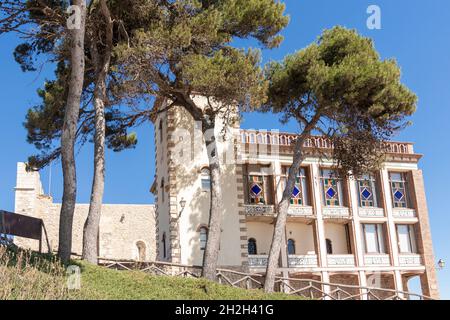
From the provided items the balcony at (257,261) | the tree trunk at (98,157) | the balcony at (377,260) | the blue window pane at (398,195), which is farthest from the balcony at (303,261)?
the tree trunk at (98,157)

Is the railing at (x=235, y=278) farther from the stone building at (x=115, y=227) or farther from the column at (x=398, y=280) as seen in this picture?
the stone building at (x=115, y=227)

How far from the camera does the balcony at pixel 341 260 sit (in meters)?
28.9

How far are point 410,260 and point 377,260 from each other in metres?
1.94

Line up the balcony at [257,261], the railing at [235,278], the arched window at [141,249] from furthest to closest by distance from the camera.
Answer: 1. the arched window at [141,249]
2. the balcony at [257,261]
3. the railing at [235,278]

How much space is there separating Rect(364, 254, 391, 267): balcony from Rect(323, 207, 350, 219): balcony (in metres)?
2.34

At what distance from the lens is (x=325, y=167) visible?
29.9 meters

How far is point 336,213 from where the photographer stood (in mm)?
29625

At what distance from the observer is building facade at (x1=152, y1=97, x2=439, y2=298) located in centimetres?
2378

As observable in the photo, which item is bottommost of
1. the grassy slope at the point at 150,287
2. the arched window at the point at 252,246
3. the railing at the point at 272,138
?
the grassy slope at the point at 150,287

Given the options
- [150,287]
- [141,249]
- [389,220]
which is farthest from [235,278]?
[141,249]

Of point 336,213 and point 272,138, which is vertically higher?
point 272,138

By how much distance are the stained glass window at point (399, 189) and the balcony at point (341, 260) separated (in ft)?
13.7

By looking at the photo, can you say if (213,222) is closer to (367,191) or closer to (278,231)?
(278,231)

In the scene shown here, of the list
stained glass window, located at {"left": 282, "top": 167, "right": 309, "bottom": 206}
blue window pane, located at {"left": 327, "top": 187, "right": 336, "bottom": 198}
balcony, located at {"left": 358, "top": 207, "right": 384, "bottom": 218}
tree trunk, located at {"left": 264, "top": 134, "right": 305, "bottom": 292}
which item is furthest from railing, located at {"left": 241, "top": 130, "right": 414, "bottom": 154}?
tree trunk, located at {"left": 264, "top": 134, "right": 305, "bottom": 292}
